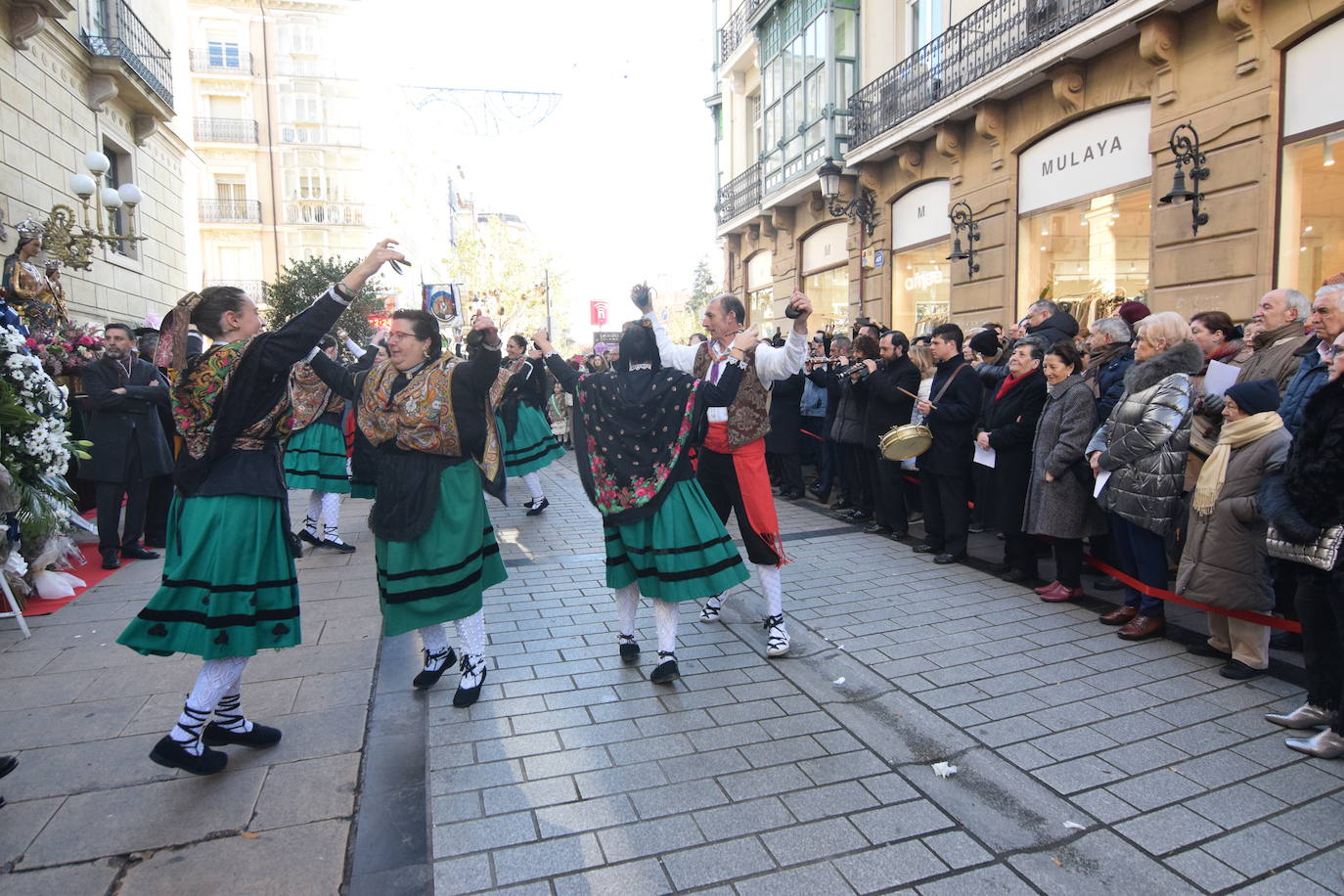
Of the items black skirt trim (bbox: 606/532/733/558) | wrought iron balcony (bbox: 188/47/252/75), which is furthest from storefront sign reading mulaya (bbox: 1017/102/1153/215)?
wrought iron balcony (bbox: 188/47/252/75)

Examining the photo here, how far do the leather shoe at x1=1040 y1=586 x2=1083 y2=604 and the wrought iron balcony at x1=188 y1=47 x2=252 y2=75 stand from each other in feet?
156

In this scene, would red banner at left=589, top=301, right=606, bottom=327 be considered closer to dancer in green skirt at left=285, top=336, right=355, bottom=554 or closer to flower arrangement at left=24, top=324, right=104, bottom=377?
flower arrangement at left=24, top=324, right=104, bottom=377

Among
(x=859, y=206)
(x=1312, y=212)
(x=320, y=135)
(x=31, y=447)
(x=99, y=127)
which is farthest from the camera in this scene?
(x=320, y=135)

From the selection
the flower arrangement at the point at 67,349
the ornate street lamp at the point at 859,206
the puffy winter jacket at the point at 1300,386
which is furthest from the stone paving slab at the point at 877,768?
the ornate street lamp at the point at 859,206

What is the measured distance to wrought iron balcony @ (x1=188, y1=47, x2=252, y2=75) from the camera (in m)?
41.7

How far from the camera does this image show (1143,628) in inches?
198

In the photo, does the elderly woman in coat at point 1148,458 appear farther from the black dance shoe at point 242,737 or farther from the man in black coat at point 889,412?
the black dance shoe at point 242,737

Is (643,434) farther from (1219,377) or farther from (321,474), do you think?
(321,474)

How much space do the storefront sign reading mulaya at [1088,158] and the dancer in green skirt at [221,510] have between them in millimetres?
10209

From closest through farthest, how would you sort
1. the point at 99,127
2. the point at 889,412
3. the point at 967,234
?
the point at 889,412 < the point at 967,234 < the point at 99,127

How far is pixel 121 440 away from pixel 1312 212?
1155cm

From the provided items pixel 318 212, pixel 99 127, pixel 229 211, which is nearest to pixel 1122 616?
pixel 99 127

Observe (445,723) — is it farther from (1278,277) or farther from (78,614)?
(1278,277)

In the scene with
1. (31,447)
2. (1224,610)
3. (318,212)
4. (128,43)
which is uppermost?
(318,212)
